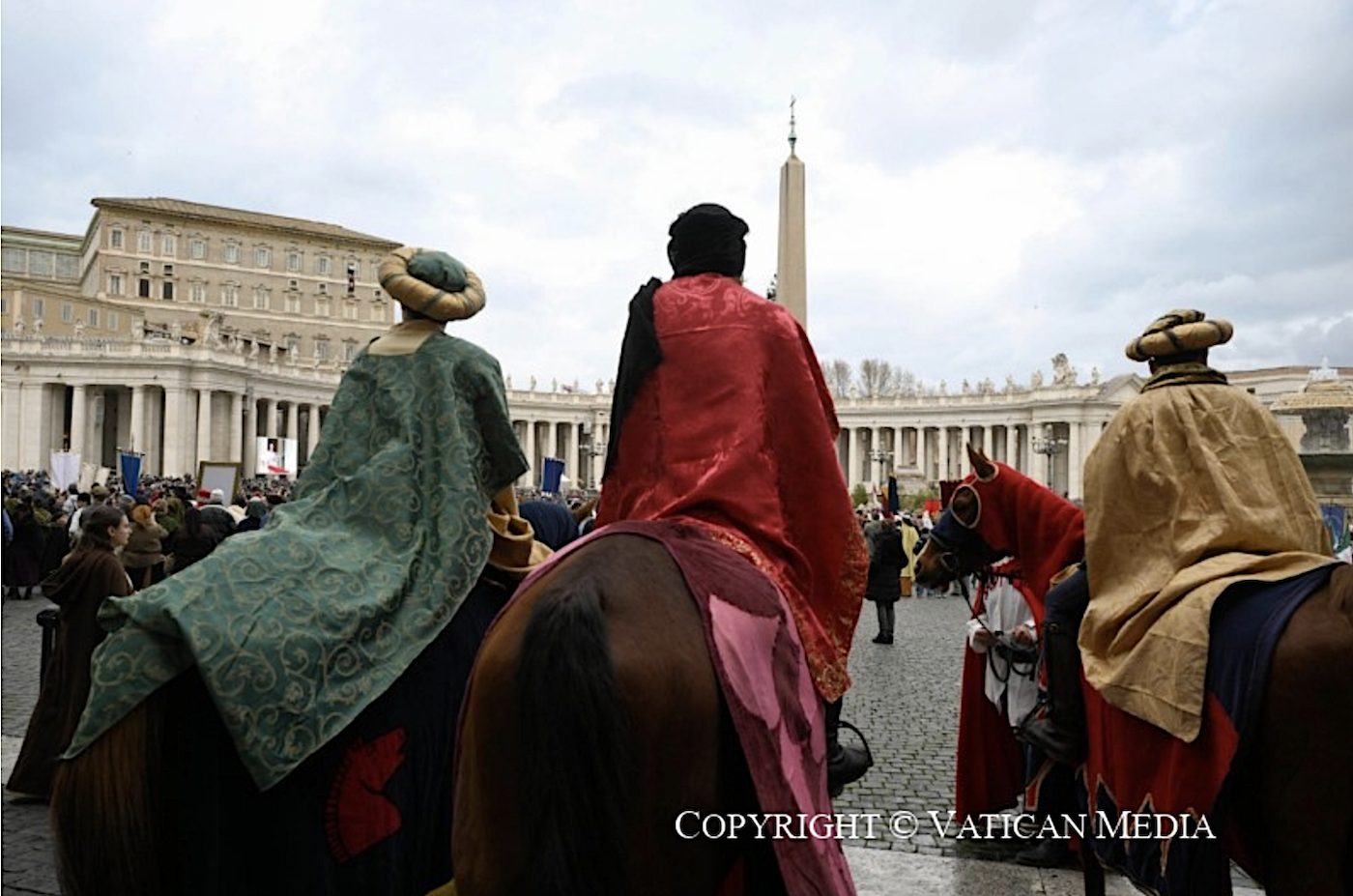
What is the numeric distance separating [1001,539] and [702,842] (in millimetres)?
3244

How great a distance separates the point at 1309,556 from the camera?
3.24m

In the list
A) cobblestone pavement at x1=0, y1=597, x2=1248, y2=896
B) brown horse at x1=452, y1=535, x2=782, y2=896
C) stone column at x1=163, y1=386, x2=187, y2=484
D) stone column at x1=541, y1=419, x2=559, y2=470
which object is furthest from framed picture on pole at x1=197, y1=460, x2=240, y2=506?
stone column at x1=541, y1=419, x2=559, y2=470

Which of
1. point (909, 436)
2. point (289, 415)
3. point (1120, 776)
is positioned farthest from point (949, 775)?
point (909, 436)

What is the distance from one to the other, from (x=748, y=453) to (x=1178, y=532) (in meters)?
1.74

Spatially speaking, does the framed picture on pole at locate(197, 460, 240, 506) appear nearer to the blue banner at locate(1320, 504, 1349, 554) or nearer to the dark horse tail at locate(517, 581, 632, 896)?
the blue banner at locate(1320, 504, 1349, 554)

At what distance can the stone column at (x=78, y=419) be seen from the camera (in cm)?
5847

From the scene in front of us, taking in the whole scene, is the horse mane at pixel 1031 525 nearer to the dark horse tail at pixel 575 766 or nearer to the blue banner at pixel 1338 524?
the dark horse tail at pixel 575 766

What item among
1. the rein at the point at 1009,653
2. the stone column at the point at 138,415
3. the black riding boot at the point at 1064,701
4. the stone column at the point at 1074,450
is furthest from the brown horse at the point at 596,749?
the stone column at the point at 1074,450

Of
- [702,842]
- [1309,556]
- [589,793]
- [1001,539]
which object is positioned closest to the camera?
[589,793]

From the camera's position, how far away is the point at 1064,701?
385 centimetres

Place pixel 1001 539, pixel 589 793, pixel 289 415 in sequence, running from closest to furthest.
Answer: pixel 589 793
pixel 1001 539
pixel 289 415

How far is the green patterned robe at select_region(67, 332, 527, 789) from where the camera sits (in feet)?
8.52

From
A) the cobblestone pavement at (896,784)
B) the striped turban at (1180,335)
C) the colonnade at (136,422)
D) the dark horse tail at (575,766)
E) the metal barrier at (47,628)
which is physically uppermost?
the colonnade at (136,422)

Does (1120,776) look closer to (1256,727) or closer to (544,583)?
(1256,727)
